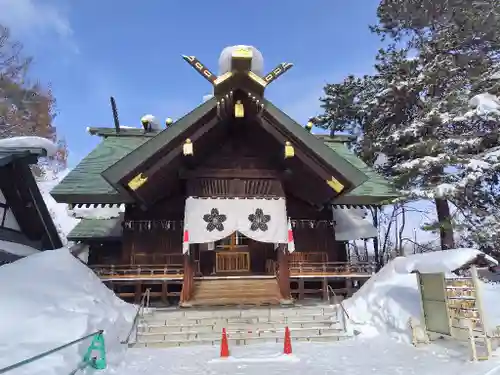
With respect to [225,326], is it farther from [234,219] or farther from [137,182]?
[137,182]

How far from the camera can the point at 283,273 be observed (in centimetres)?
1112

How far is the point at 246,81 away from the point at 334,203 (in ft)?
18.5

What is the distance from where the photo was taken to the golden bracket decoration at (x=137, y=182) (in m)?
10.3

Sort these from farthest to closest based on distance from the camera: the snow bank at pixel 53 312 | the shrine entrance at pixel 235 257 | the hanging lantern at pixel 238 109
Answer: the shrine entrance at pixel 235 257, the hanging lantern at pixel 238 109, the snow bank at pixel 53 312

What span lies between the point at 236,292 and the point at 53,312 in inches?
215

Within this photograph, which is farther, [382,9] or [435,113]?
[382,9]

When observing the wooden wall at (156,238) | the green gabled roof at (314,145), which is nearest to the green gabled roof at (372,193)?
the green gabled roof at (314,145)

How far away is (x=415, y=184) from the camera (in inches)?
595

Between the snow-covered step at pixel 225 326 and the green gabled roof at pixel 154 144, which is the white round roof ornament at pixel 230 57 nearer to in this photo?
the green gabled roof at pixel 154 144

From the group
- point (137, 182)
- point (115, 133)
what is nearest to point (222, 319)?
point (137, 182)

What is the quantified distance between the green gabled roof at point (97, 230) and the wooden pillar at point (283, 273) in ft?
29.8

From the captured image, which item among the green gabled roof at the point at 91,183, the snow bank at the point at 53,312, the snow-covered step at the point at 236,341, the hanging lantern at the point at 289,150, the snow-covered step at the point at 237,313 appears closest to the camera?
the snow bank at the point at 53,312

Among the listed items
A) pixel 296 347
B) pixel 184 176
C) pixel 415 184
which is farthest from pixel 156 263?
pixel 415 184

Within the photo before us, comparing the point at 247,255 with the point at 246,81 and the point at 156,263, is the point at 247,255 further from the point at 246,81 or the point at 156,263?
the point at 246,81
